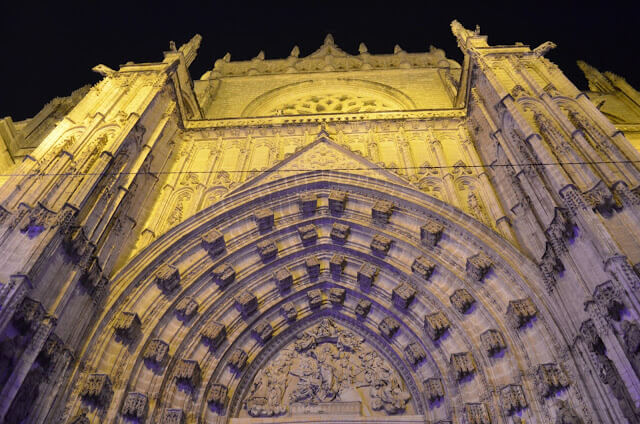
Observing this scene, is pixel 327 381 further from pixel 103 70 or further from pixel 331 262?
pixel 103 70

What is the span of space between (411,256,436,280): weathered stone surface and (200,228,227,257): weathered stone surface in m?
4.32

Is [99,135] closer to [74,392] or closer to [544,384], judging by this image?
[74,392]

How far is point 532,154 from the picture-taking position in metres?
9.34

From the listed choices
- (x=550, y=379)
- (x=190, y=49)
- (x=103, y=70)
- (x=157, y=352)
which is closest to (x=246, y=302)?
(x=157, y=352)

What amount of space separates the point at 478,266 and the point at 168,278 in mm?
6327

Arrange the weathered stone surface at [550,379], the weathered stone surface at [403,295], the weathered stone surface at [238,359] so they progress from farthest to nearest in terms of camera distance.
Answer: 1. the weathered stone surface at [403,295]
2. the weathered stone surface at [238,359]
3. the weathered stone surface at [550,379]

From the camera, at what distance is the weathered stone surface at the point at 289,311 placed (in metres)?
10.4

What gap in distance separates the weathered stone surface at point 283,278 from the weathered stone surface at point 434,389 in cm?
368

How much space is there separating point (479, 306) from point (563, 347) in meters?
1.76

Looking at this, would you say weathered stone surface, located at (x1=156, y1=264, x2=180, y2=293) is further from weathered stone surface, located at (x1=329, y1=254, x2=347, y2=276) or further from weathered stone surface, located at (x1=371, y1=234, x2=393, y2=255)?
weathered stone surface, located at (x1=371, y1=234, x2=393, y2=255)

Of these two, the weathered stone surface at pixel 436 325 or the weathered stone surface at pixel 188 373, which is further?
the weathered stone surface at pixel 436 325

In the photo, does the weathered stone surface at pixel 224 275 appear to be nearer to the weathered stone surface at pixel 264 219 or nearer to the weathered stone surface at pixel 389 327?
the weathered stone surface at pixel 264 219

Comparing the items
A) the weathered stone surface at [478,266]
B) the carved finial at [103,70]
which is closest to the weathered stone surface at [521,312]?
the weathered stone surface at [478,266]

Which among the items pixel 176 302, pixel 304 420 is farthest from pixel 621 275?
pixel 176 302
